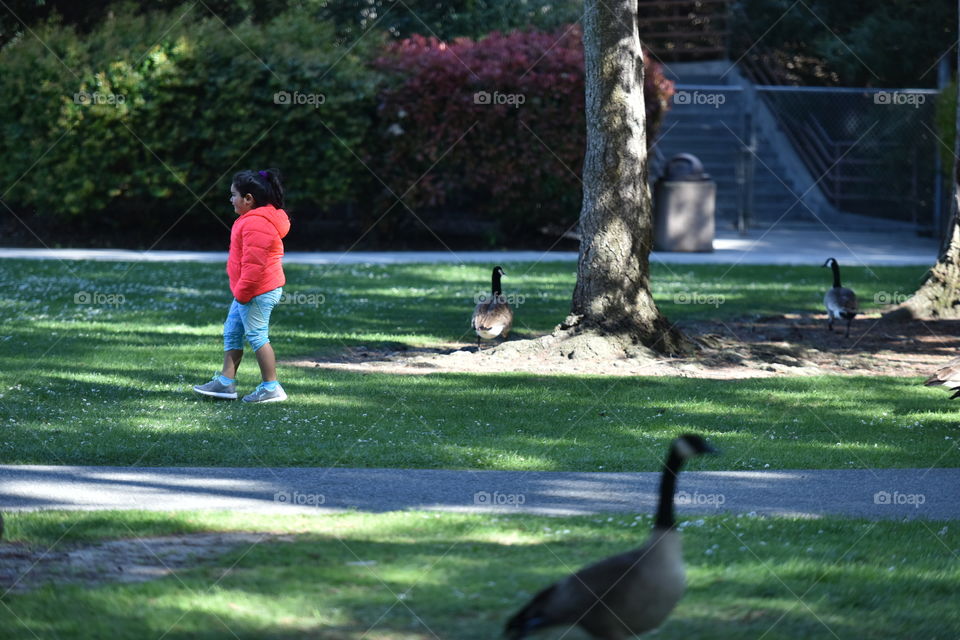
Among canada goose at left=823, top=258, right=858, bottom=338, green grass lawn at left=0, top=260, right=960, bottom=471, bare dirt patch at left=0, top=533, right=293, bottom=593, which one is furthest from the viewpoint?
canada goose at left=823, top=258, right=858, bottom=338

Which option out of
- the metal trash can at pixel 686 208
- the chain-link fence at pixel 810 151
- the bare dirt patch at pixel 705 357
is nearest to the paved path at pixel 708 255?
the metal trash can at pixel 686 208

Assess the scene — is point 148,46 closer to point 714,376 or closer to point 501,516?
point 714,376

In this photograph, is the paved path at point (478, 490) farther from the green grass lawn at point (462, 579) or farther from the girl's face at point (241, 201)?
the girl's face at point (241, 201)

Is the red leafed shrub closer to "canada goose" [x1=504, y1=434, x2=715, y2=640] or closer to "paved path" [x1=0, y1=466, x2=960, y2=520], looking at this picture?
"paved path" [x1=0, y1=466, x2=960, y2=520]

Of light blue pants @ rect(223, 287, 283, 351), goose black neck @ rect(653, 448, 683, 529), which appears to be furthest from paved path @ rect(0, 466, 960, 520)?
light blue pants @ rect(223, 287, 283, 351)

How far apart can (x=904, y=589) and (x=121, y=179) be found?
17.5m

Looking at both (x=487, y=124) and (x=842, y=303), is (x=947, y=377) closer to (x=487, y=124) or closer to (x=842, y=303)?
(x=842, y=303)

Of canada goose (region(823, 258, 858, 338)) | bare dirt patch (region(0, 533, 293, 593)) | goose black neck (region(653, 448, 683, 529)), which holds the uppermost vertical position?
canada goose (region(823, 258, 858, 338))

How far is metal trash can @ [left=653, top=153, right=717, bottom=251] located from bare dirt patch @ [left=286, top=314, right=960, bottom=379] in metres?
7.71

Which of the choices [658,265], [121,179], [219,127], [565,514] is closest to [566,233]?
[658,265]

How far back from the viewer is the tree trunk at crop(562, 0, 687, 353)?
11.0m

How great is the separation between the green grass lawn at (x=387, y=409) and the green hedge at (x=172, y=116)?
6.75 m

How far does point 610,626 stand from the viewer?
409 cm

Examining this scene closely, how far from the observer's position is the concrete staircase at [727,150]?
80.5 ft
